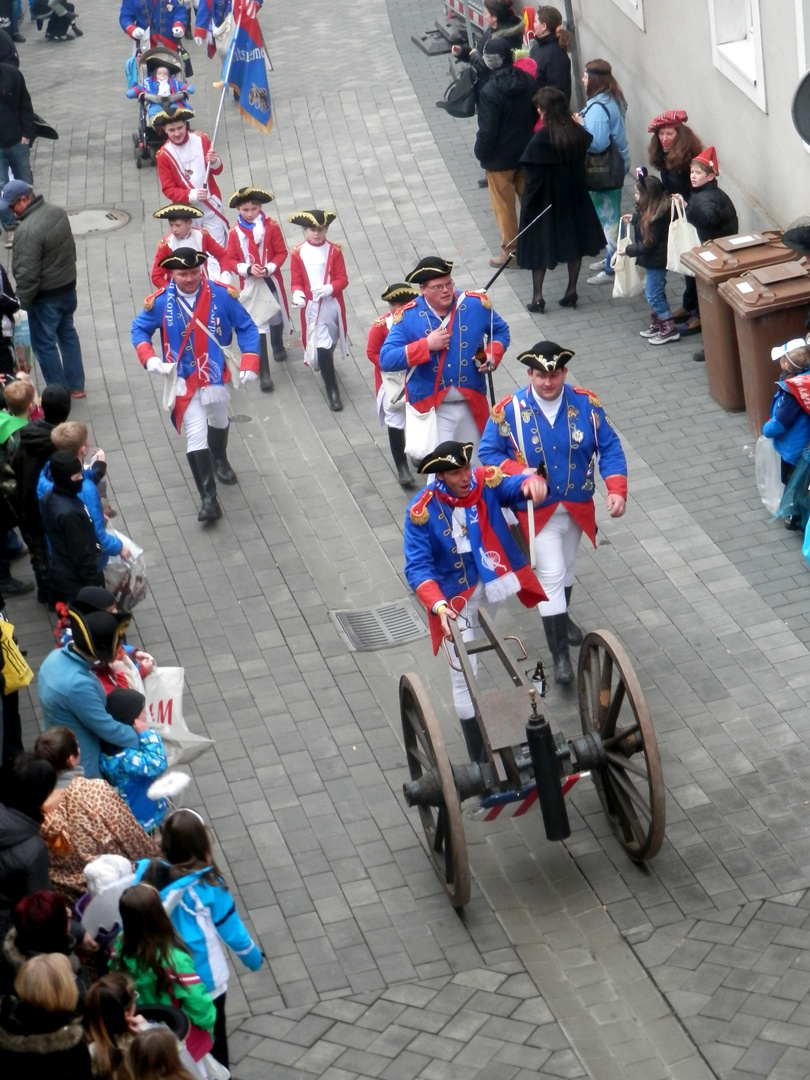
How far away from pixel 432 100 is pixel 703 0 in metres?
5.56

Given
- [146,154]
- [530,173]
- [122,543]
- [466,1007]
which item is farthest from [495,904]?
[146,154]

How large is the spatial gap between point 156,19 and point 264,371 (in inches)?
323

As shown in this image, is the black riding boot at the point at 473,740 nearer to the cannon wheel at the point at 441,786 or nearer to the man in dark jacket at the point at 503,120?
the cannon wheel at the point at 441,786

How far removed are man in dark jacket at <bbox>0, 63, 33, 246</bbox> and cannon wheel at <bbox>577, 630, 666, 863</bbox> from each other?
10260 millimetres

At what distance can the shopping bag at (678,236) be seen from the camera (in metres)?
12.4

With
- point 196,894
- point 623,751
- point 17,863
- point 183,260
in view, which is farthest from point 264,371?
point 196,894

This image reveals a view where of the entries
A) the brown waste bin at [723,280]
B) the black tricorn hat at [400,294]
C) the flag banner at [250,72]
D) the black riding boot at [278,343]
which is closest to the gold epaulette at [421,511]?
the black tricorn hat at [400,294]

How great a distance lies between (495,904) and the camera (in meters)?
7.65

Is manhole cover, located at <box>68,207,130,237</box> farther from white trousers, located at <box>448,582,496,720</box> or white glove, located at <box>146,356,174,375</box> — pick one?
white trousers, located at <box>448,582,496,720</box>

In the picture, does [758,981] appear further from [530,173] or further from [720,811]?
[530,173]

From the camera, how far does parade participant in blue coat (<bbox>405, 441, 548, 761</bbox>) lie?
319 inches

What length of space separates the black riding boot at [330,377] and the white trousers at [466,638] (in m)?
4.05

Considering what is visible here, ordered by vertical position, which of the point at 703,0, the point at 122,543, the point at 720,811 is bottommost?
the point at 720,811

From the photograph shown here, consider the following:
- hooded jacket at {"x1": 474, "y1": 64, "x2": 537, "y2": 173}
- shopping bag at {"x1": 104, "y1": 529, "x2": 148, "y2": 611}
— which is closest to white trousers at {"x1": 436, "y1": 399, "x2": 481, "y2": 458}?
shopping bag at {"x1": 104, "y1": 529, "x2": 148, "y2": 611}
